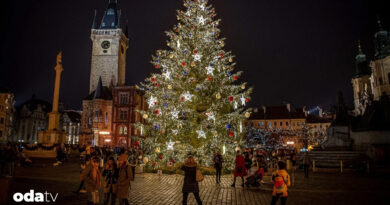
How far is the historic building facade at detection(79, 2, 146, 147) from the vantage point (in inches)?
2163

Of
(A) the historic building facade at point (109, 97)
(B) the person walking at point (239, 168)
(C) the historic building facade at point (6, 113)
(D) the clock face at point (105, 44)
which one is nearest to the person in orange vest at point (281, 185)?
(B) the person walking at point (239, 168)

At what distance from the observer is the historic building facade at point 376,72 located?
5703 centimetres

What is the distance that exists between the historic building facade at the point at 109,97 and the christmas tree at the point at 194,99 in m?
33.5

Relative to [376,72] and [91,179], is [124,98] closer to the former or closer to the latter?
[91,179]

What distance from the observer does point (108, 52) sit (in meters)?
64.2

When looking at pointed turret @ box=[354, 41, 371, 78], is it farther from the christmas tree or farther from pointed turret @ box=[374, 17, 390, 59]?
the christmas tree

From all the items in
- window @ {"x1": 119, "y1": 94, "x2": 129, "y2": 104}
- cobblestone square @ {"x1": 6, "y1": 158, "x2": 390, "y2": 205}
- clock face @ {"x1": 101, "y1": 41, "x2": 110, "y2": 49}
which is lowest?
cobblestone square @ {"x1": 6, "y1": 158, "x2": 390, "y2": 205}

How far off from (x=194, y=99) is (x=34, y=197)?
10.2 metres

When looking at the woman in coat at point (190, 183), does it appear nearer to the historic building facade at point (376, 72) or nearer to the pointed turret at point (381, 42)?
the historic building facade at point (376, 72)

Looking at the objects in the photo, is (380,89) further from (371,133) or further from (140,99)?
(140,99)

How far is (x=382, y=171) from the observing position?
1884 cm

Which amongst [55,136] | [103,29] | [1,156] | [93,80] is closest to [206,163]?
[1,156]

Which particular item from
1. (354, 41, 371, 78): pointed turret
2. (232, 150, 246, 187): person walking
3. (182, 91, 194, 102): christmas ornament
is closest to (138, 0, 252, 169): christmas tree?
(182, 91, 194, 102): christmas ornament

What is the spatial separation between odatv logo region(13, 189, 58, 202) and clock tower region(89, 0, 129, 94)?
5502cm
